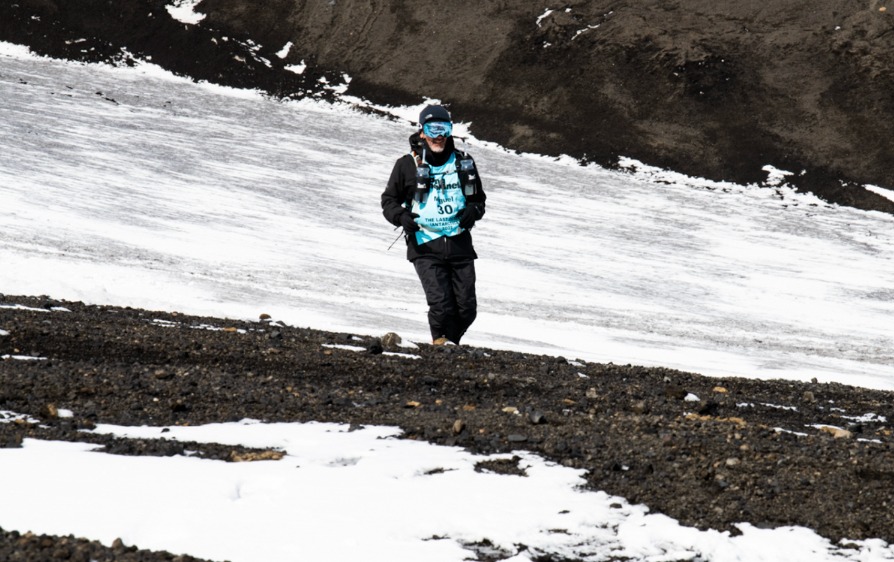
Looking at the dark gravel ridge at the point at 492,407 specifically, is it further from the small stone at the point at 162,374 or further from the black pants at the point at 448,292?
the black pants at the point at 448,292

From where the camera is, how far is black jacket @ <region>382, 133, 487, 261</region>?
9.28m

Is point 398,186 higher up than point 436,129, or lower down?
lower down

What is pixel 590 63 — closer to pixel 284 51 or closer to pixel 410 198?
pixel 284 51

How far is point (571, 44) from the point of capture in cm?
4419

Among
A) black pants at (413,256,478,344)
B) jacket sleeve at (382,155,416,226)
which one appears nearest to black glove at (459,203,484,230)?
black pants at (413,256,478,344)

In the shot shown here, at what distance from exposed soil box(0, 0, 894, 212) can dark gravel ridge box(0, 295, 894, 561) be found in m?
29.8

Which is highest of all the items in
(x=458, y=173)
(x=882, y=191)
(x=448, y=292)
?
(x=882, y=191)

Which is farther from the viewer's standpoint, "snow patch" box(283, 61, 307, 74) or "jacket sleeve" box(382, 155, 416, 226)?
"snow patch" box(283, 61, 307, 74)

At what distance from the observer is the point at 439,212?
30.6 feet

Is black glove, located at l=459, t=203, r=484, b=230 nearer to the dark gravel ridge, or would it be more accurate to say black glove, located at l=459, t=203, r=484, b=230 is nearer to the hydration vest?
the hydration vest

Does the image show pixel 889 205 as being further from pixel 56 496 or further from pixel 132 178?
pixel 56 496

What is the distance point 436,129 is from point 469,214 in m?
0.78

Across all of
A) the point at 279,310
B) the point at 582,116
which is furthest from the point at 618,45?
the point at 279,310

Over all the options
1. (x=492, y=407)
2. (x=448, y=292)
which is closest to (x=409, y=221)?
(x=448, y=292)
